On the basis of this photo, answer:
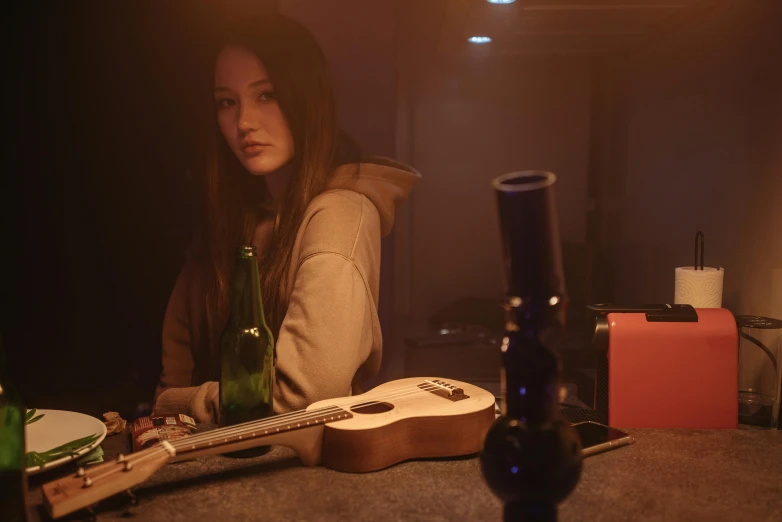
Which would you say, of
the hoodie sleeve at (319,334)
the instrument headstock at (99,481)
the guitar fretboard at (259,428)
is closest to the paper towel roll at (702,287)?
the hoodie sleeve at (319,334)

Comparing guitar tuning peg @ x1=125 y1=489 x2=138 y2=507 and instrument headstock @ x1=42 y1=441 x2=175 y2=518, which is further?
guitar tuning peg @ x1=125 y1=489 x2=138 y2=507

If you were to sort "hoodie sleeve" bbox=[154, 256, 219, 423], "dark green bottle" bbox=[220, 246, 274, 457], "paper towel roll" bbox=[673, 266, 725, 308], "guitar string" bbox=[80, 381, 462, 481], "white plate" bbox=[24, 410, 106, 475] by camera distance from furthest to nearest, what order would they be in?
"hoodie sleeve" bbox=[154, 256, 219, 423]
"paper towel roll" bbox=[673, 266, 725, 308]
"dark green bottle" bbox=[220, 246, 274, 457]
"white plate" bbox=[24, 410, 106, 475]
"guitar string" bbox=[80, 381, 462, 481]

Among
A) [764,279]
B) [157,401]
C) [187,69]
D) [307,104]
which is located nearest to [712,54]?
[764,279]

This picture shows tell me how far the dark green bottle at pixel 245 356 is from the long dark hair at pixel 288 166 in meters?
0.27

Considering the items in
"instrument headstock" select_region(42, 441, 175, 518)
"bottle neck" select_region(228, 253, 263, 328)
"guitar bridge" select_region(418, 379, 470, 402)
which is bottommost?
"instrument headstock" select_region(42, 441, 175, 518)

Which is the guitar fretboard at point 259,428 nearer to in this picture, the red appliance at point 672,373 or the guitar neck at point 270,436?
the guitar neck at point 270,436

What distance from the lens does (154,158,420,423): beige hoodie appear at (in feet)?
3.82

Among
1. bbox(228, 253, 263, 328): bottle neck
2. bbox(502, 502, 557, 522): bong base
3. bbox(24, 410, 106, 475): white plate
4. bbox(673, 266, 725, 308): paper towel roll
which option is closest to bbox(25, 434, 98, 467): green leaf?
bbox(24, 410, 106, 475): white plate

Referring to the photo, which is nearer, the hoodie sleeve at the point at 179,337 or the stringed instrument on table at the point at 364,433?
the stringed instrument on table at the point at 364,433

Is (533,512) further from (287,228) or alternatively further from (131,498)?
(287,228)

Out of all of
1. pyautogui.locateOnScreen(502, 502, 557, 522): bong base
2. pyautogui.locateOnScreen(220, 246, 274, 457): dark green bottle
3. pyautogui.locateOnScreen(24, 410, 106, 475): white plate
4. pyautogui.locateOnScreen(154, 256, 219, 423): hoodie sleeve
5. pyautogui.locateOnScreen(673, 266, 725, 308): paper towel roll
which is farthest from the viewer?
pyautogui.locateOnScreen(154, 256, 219, 423): hoodie sleeve

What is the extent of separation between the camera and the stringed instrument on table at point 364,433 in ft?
2.70

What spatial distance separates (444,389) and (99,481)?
527 mm

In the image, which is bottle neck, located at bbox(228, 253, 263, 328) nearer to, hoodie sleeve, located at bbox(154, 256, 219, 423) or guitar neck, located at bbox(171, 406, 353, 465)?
guitar neck, located at bbox(171, 406, 353, 465)
